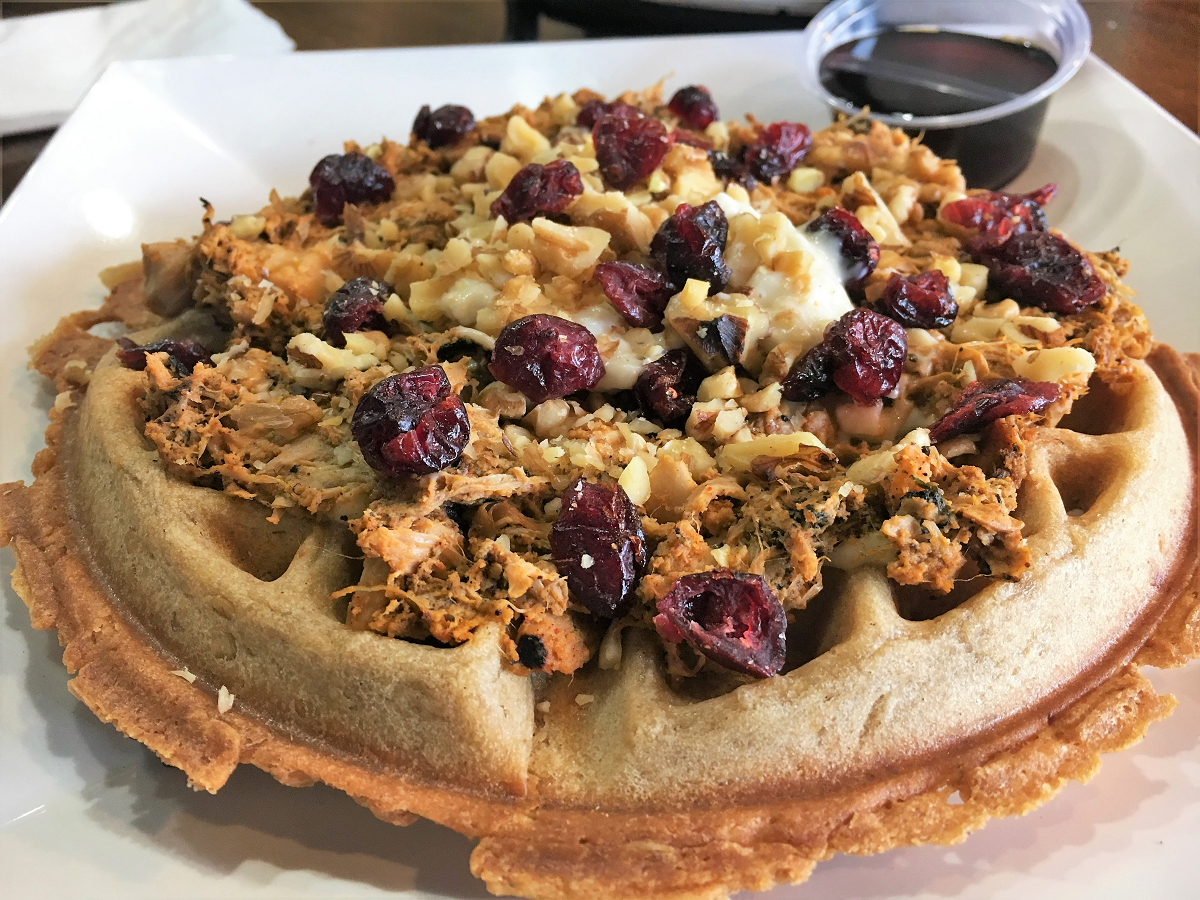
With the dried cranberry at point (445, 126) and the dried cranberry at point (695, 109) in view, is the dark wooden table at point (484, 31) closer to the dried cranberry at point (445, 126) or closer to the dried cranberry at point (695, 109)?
the dried cranberry at point (445, 126)

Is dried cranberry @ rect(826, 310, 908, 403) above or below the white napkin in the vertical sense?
above

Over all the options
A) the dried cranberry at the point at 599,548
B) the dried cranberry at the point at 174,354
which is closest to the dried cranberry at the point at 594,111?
the dried cranberry at the point at 174,354

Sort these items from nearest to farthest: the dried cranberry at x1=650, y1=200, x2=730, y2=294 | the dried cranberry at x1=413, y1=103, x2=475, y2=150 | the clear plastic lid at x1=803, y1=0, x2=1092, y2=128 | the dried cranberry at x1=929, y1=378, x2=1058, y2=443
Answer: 1. the dried cranberry at x1=929, y1=378, x2=1058, y2=443
2. the dried cranberry at x1=650, y1=200, x2=730, y2=294
3. the dried cranberry at x1=413, y1=103, x2=475, y2=150
4. the clear plastic lid at x1=803, y1=0, x2=1092, y2=128

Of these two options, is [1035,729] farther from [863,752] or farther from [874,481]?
[874,481]

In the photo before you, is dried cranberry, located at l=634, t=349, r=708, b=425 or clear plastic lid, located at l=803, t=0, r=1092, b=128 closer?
dried cranberry, located at l=634, t=349, r=708, b=425

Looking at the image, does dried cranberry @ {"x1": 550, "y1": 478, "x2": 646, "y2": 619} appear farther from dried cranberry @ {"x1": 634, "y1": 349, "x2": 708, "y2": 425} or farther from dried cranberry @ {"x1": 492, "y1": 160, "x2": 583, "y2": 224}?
dried cranberry @ {"x1": 492, "y1": 160, "x2": 583, "y2": 224}

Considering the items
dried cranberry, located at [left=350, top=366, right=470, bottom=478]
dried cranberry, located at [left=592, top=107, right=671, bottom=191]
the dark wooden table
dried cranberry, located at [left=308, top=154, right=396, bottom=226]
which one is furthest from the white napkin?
dried cranberry, located at [left=350, top=366, right=470, bottom=478]
